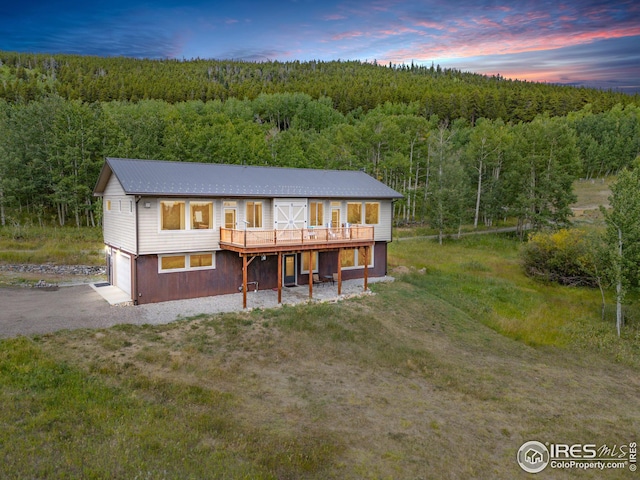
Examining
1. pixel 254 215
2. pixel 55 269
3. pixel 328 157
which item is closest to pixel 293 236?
pixel 254 215

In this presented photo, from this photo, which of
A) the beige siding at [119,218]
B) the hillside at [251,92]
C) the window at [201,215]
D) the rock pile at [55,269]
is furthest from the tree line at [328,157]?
the hillside at [251,92]

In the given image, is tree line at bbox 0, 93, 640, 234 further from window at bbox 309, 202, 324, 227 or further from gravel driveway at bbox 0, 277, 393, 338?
gravel driveway at bbox 0, 277, 393, 338

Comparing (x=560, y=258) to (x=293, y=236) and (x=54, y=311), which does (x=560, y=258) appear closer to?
(x=293, y=236)

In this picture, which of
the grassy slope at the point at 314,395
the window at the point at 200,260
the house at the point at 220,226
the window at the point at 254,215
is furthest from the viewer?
the window at the point at 254,215

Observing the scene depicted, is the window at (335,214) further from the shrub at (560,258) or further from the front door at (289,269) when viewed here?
the shrub at (560,258)

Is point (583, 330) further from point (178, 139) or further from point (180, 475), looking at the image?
point (178, 139)

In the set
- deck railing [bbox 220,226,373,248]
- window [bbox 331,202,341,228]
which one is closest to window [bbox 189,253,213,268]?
deck railing [bbox 220,226,373,248]
